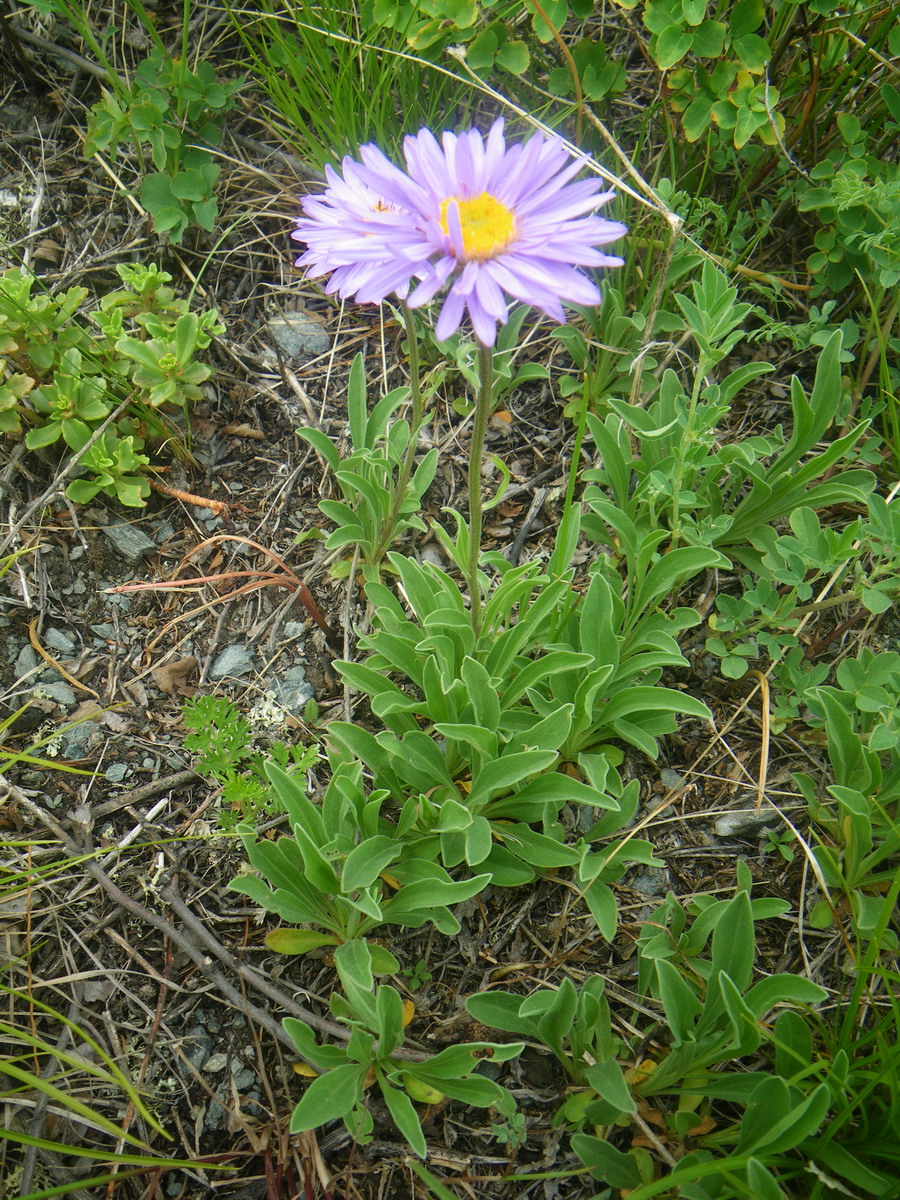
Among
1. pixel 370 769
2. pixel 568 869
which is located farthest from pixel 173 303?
pixel 568 869

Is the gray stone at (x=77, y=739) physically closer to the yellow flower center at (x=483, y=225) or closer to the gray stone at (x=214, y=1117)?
the gray stone at (x=214, y=1117)

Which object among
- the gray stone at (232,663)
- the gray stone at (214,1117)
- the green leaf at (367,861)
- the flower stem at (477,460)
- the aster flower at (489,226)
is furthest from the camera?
the gray stone at (232,663)

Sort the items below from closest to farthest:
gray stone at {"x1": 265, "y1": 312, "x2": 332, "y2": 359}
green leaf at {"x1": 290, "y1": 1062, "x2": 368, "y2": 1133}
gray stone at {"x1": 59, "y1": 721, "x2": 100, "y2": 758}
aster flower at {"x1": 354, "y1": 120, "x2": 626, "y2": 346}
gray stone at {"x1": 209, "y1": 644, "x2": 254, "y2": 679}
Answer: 1. aster flower at {"x1": 354, "y1": 120, "x2": 626, "y2": 346}
2. green leaf at {"x1": 290, "y1": 1062, "x2": 368, "y2": 1133}
3. gray stone at {"x1": 59, "y1": 721, "x2": 100, "y2": 758}
4. gray stone at {"x1": 209, "y1": 644, "x2": 254, "y2": 679}
5. gray stone at {"x1": 265, "y1": 312, "x2": 332, "y2": 359}

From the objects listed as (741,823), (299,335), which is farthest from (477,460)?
(299,335)

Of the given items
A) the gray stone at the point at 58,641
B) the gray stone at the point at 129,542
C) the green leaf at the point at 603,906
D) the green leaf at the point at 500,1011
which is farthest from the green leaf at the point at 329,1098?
the gray stone at the point at 129,542

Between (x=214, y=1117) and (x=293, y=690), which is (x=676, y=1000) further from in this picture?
(x=293, y=690)

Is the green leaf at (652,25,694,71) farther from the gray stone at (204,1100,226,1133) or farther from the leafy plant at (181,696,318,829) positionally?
the gray stone at (204,1100,226,1133)

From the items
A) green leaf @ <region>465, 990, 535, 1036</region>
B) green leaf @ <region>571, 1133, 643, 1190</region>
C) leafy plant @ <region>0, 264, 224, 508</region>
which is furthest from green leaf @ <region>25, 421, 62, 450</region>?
green leaf @ <region>571, 1133, 643, 1190</region>
